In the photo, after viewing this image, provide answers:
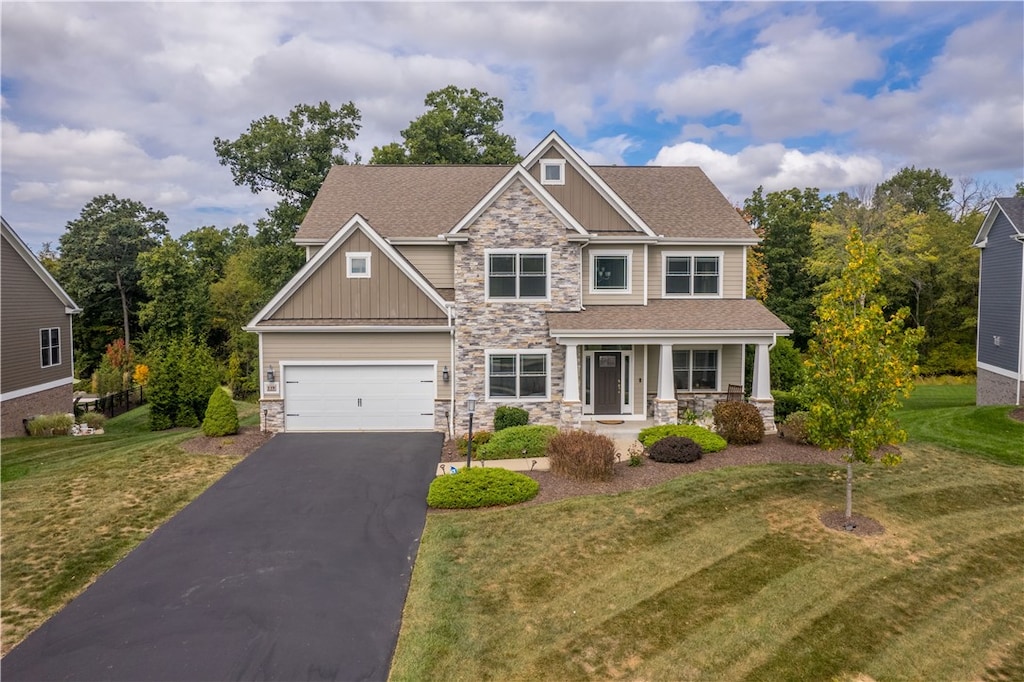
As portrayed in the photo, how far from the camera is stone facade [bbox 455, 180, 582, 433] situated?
18.0 meters

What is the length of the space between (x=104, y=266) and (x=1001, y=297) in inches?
2051

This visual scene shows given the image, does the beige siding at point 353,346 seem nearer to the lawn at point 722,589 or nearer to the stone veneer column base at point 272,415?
the stone veneer column base at point 272,415

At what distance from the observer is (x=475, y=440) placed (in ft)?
53.7

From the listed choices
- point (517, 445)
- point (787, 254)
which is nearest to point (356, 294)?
point (517, 445)

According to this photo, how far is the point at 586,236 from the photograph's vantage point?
17.9 meters

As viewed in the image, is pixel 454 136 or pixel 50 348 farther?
pixel 454 136

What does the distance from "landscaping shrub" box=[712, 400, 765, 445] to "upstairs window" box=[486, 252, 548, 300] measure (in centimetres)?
649

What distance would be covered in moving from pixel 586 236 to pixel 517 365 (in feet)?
15.1

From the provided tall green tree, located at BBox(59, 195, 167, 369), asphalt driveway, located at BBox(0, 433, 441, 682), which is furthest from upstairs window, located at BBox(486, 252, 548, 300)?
tall green tree, located at BBox(59, 195, 167, 369)

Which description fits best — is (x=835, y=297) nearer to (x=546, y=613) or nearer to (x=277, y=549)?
(x=546, y=613)

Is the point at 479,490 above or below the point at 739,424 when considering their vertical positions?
below

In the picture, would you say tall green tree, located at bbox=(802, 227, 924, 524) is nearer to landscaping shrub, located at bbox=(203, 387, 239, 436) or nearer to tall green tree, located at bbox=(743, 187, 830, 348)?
landscaping shrub, located at bbox=(203, 387, 239, 436)

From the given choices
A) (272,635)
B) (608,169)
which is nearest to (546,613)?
(272,635)

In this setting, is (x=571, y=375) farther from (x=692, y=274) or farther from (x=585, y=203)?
(x=692, y=274)
